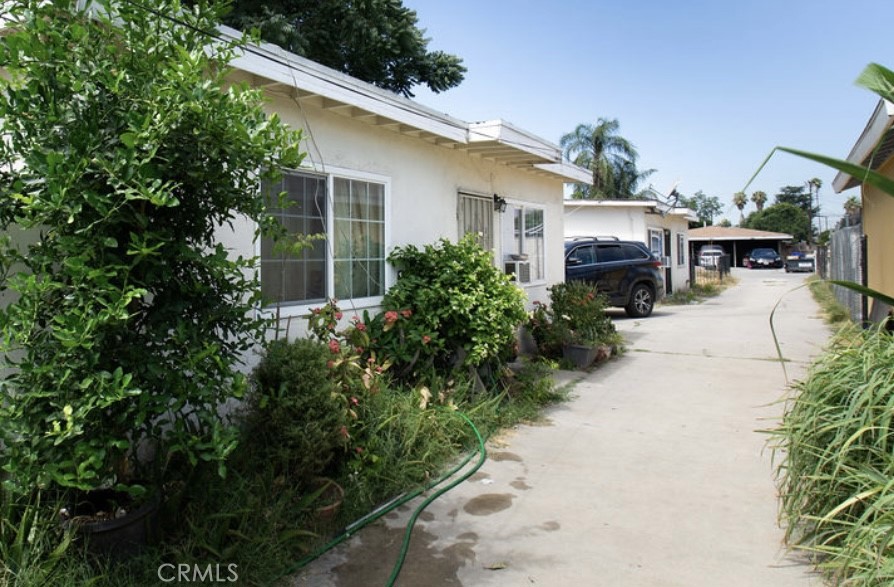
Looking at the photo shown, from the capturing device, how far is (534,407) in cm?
638

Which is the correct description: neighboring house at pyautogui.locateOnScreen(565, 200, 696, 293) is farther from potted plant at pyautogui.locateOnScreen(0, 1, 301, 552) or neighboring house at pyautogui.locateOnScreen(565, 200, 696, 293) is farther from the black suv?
potted plant at pyautogui.locateOnScreen(0, 1, 301, 552)

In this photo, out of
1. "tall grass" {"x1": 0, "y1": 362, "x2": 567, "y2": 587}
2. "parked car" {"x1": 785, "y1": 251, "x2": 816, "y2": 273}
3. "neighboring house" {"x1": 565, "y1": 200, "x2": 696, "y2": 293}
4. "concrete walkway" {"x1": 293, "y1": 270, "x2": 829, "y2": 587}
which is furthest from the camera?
"parked car" {"x1": 785, "y1": 251, "x2": 816, "y2": 273}

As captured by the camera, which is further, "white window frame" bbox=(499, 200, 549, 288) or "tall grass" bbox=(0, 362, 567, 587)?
"white window frame" bbox=(499, 200, 549, 288)

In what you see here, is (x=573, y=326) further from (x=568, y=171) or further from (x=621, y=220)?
(x=621, y=220)

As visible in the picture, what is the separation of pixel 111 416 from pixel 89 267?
72 cm

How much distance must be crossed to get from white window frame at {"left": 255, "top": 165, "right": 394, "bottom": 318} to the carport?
122 ft

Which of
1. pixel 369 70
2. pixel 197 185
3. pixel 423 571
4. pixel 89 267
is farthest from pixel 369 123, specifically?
pixel 369 70

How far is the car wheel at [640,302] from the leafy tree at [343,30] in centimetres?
864

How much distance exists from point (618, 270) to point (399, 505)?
11.0 metres

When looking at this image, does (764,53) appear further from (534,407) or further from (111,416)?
(111,416)

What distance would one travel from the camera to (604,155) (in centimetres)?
3098

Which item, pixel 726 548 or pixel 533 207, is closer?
pixel 726 548

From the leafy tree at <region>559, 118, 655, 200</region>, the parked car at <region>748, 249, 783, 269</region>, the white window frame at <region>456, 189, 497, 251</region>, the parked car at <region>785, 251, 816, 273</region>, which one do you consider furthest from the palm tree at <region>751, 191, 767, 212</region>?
the white window frame at <region>456, 189, 497, 251</region>

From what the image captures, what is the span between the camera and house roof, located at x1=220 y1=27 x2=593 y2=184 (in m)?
4.55
